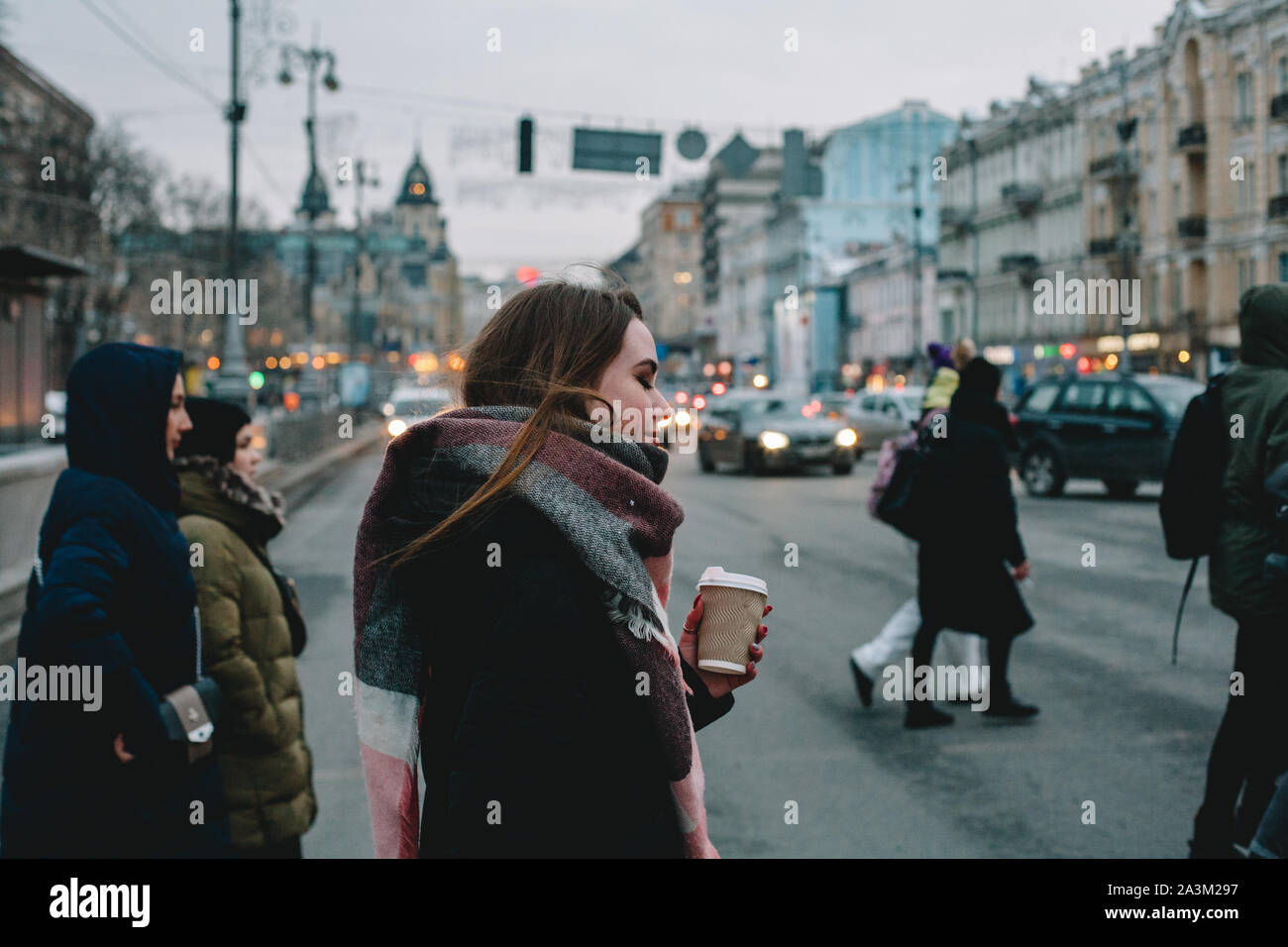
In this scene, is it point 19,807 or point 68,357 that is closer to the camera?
point 19,807

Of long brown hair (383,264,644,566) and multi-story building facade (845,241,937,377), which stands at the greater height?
multi-story building facade (845,241,937,377)

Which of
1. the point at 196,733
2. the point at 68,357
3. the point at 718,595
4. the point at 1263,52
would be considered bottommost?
the point at 196,733

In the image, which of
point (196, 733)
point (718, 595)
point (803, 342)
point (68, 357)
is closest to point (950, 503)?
point (196, 733)

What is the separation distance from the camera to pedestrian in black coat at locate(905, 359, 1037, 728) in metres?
6.71

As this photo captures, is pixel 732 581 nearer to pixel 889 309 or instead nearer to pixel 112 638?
pixel 112 638

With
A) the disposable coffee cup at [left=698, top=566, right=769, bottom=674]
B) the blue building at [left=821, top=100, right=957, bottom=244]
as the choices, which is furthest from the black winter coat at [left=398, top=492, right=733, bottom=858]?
the blue building at [left=821, top=100, right=957, bottom=244]

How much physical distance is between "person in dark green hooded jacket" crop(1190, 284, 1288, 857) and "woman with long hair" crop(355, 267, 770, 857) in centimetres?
295

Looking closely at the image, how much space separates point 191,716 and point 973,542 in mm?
4428

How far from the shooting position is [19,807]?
115 inches

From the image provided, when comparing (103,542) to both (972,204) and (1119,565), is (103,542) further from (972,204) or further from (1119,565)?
(972,204)

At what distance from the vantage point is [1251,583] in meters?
4.35

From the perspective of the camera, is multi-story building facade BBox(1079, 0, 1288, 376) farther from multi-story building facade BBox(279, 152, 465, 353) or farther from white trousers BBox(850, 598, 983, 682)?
white trousers BBox(850, 598, 983, 682)

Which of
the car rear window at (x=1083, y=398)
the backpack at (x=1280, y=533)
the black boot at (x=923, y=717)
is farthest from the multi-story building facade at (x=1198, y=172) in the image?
the backpack at (x=1280, y=533)
